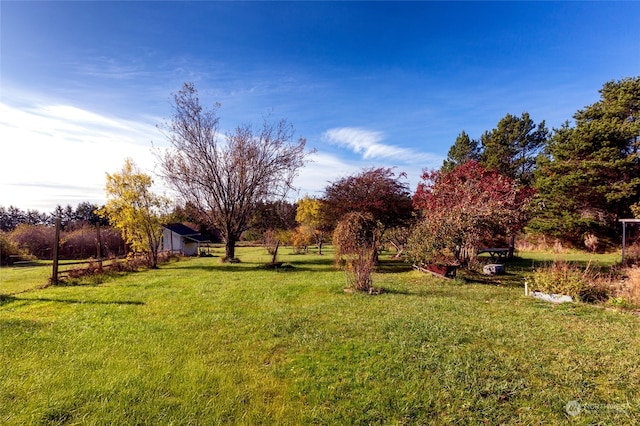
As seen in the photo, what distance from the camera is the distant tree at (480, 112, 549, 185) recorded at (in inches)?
936

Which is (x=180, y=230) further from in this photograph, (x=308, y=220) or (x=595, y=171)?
(x=595, y=171)

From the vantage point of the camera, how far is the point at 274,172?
65.3 feet

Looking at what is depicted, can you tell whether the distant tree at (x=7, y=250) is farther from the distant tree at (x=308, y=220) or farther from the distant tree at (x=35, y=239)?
the distant tree at (x=308, y=220)

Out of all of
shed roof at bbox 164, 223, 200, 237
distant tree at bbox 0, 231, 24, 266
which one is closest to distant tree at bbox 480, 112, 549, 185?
shed roof at bbox 164, 223, 200, 237

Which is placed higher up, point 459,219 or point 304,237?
point 459,219

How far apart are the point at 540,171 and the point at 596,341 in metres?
19.0

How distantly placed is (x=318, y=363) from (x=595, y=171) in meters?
20.2

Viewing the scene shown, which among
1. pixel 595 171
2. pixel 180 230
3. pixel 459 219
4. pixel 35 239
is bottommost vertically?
pixel 35 239

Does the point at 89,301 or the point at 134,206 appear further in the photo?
the point at 134,206

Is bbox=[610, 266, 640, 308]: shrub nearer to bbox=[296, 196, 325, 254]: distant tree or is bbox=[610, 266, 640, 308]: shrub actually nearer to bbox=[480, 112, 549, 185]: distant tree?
bbox=[480, 112, 549, 185]: distant tree

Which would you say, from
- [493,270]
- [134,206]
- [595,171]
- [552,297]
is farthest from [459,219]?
[134,206]

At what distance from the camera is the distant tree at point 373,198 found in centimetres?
1477

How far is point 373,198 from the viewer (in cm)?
1474

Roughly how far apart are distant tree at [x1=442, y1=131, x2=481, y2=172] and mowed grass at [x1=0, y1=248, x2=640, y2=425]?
26.4 meters
